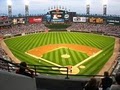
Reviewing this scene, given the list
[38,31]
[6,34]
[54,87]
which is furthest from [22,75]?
[38,31]

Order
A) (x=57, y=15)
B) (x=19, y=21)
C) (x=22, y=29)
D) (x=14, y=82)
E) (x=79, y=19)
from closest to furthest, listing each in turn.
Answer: (x=14, y=82) < (x=22, y=29) < (x=19, y=21) < (x=57, y=15) < (x=79, y=19)

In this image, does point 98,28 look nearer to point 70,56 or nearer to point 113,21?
point 113,21

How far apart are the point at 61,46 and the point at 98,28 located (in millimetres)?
29784

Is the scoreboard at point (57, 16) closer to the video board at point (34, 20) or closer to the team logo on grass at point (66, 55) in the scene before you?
the video board at point (34, 20)

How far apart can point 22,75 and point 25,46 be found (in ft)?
143

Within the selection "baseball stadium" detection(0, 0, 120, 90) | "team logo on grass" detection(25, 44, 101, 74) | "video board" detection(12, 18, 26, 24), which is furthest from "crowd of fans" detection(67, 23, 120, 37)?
"team logo on grass" detection(25, 44, 101, 74)

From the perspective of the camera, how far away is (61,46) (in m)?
50.2

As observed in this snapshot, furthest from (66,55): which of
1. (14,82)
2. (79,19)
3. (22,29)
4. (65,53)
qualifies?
(79,19)

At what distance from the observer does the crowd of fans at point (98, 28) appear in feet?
233

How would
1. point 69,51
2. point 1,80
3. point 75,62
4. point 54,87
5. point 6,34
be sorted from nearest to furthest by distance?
point 1,80
point 54,87
point 75,62
point 69,51
point 6,34

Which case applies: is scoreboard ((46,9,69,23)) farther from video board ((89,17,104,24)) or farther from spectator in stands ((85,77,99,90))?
spectator in stands ((85,77,99,90))

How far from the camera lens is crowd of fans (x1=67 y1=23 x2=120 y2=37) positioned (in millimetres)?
70963

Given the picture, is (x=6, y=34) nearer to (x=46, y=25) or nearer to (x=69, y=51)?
(x=46, y=25)

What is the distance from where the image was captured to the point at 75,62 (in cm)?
3584
